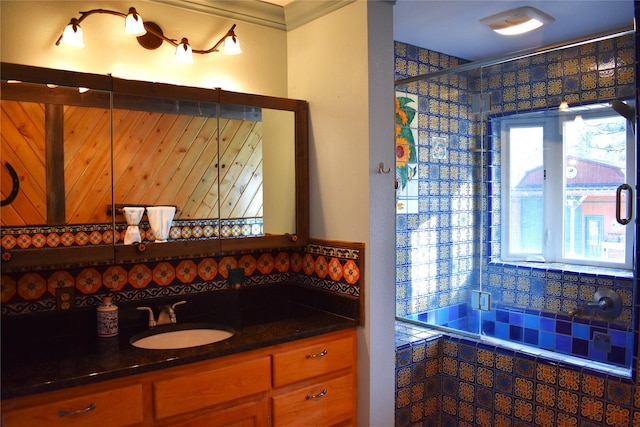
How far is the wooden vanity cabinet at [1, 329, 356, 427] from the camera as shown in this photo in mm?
1566

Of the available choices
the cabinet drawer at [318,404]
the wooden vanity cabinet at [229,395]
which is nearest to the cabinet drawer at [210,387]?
the wooden vanity cabinet at [229,395]

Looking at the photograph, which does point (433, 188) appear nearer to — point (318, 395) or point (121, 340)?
point (318, 395)

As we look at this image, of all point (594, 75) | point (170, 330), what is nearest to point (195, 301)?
point (170, 330)

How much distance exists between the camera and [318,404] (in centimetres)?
215

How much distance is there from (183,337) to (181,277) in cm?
31

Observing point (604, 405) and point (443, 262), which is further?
point (443, 262)

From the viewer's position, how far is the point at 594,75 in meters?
3.12

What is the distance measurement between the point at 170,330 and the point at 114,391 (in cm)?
52

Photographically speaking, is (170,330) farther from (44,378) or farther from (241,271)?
(44,378)

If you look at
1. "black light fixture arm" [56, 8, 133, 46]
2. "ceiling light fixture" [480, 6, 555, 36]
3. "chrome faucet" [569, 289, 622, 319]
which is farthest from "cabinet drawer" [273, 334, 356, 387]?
"ceiling light fixture" [480, 6, 555, 36]

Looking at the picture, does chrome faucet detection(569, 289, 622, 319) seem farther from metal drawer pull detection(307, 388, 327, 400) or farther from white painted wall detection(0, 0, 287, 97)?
white painted wall detection(0, 0, 287, 97)

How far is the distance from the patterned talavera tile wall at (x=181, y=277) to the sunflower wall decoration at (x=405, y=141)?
107 centimetres

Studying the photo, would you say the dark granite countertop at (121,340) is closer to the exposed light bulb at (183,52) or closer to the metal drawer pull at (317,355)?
the metal drawer pull at (317,355)

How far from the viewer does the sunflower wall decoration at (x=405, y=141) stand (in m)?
3.30
